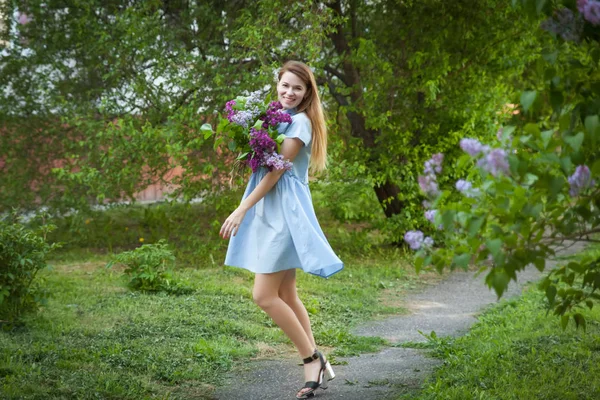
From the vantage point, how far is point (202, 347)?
5230 mm

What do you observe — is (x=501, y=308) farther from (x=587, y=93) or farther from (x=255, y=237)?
(x=587, y=93)

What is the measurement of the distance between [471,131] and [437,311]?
3519 mm

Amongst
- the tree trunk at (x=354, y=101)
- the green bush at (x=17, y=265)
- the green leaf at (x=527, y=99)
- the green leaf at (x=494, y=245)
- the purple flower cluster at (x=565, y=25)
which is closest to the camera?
the green leaf at (x=494, y=245)

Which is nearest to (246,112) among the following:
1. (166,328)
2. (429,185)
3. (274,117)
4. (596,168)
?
(274,117)

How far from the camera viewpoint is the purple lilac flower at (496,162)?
2.28 meters

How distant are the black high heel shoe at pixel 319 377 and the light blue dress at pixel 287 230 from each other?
521 millimetres

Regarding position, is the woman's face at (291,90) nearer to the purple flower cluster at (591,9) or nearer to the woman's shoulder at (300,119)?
the woman's shoulder at (300,119)

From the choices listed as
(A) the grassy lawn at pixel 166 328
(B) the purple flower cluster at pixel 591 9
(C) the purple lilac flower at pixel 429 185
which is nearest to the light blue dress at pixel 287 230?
(A) the grassy lawn at pixel 166 328

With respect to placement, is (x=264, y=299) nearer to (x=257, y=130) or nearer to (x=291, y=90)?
(x=257, y=130)

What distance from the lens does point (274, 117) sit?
4.41 metres

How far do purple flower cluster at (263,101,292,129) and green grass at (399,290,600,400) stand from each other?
66.8 inches

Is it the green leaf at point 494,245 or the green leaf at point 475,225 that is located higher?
the green leaf at point 475,225

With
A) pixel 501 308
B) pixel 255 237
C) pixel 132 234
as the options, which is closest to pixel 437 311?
pixel 501 308

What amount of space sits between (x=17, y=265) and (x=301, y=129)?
99.6 inches
